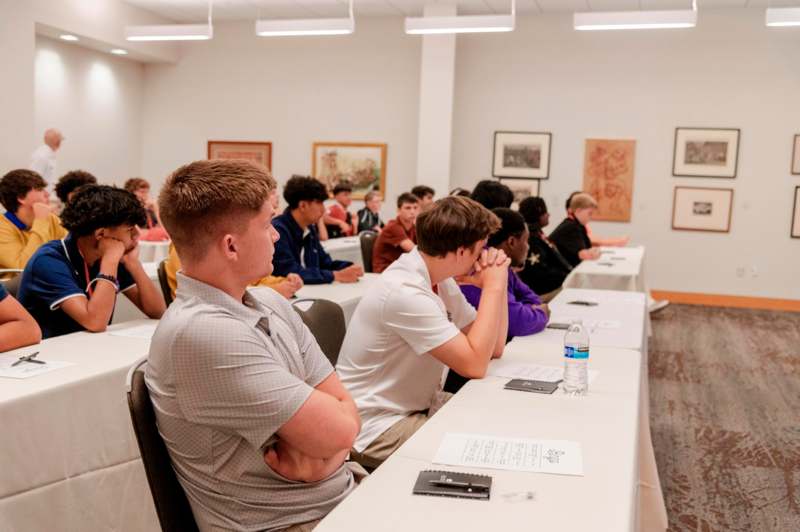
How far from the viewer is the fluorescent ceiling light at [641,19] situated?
6836 millimetres

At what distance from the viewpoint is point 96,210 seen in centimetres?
292

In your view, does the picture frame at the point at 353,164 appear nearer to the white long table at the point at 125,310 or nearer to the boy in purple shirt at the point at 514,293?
the white long table at the point at 125,310

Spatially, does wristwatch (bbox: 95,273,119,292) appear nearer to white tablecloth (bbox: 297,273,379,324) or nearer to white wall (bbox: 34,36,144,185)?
white tablecloth (bbox: 297,273,379,324)

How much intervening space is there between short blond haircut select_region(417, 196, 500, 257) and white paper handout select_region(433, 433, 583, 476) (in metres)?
0.81

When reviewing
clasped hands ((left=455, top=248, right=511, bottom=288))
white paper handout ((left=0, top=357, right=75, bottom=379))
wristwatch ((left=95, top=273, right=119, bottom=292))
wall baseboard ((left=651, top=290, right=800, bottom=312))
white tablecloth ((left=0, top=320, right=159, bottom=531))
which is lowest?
wall baseboard ((left=651, top=290, right=800, bottom=312))

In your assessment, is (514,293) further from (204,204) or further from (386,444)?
(204,204)

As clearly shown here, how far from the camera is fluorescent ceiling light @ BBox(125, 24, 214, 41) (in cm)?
821

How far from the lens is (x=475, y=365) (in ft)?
7.73

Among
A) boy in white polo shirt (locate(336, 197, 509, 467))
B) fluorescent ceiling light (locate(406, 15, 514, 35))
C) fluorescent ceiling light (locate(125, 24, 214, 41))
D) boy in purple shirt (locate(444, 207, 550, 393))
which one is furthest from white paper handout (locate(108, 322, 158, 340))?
fluorescent ceiling light (locate(125, 24, 214, 41))

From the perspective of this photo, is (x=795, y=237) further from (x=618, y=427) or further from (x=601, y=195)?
(x=618, y=427)

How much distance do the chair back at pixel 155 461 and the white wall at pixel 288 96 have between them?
30.0 ft

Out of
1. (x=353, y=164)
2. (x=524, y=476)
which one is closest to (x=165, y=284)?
(x=524, y=476)

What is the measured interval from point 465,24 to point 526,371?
5.60 metres

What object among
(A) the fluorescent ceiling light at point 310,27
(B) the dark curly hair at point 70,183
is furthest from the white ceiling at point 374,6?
(B) the dark curly hair at point 70,183
